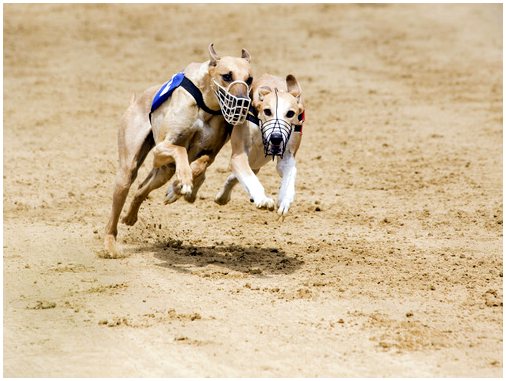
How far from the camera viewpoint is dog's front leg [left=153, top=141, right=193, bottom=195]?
307 inches

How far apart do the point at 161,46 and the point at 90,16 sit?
7.09ft

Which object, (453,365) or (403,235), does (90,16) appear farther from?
(453,365)

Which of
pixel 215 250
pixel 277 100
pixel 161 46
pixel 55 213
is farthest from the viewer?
pixel 161 46

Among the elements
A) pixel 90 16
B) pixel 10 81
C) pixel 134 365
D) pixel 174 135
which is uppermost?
pixel 90 16

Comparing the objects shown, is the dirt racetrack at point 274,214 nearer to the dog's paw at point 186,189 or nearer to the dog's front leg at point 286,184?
the dog's front leg at point 286,184

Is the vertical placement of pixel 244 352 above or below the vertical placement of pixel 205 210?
below

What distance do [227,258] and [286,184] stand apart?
1.21 m

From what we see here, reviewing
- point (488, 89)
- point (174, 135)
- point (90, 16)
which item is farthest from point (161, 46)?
point (174, 135)

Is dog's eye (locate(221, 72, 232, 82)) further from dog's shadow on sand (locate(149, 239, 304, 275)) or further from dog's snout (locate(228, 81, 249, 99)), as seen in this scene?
dog's shadow on sand (locate(149, 239, 304, 275))

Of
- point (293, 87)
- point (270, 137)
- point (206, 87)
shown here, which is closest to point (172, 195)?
point (206, 87)

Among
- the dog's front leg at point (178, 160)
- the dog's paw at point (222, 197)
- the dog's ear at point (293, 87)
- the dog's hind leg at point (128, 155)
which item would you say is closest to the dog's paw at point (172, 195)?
the dog's front leg at point (178, 160)

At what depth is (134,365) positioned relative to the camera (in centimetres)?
621

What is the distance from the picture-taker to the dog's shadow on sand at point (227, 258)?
855 centimetres

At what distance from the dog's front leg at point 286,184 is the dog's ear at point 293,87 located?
0.48m
